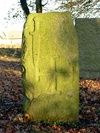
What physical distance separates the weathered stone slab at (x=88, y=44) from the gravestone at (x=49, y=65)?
221 inches

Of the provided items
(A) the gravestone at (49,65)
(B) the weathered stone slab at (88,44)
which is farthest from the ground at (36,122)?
(B) the weathered stone slab at (88,44)

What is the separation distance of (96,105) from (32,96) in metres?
2.19

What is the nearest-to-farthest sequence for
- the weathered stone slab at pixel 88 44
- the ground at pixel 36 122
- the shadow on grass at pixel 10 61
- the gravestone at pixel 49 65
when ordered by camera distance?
the ground at pixel 36 122, the gravestone at pixel 49 65, the weathered stone slab at pixel 88 44, the shadow on grass at pixel 10 61

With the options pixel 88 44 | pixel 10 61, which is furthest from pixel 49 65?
pixel 10 61

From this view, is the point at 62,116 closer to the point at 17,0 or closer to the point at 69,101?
the point at 69,101

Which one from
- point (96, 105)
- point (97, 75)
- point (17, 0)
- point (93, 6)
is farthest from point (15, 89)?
point (17, 0)

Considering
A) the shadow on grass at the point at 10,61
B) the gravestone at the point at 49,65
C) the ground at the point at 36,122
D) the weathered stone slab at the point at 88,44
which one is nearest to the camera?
the ground at the point at 36,122

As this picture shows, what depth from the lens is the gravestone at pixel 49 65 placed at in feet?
19.0

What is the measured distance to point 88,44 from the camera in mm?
11547

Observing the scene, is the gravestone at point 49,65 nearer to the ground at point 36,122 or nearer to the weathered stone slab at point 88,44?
the ground at point 36,122

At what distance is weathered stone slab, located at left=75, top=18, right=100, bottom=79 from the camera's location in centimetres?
1147

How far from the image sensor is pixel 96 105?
7664mm

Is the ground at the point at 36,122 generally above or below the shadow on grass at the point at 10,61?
above

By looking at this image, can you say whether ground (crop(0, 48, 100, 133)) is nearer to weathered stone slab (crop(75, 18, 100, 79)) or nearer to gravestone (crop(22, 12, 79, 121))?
gravestone (crop(22, 12, 79, 121))
